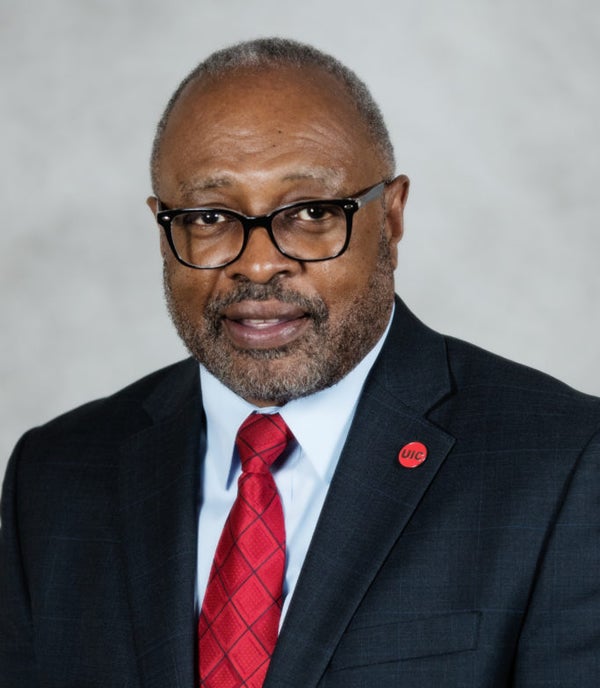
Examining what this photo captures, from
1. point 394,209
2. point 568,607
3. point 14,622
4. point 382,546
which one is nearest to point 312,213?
point 394,209

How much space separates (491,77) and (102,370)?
56.7 inches

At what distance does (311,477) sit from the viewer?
3.12m

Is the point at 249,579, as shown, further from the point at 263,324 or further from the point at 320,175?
the point at 320,175

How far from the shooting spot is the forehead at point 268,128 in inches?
119

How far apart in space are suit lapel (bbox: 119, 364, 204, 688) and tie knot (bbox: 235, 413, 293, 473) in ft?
0.50

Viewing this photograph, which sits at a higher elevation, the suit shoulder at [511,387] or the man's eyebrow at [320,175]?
the man's eyebrow at [320,175]

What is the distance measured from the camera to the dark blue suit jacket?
2.88m

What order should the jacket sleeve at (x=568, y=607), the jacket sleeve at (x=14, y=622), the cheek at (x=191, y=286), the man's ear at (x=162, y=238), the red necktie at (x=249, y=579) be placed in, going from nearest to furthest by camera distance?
1. the jacket sleeve at (x=568, y=607)
2. the red necktie at (x=249, y=579)
3. the cheek at (x=191, y=286)
4. the man's ear at (x=162, y=238)
5. the jacket sleeve at (x=14, y=622)

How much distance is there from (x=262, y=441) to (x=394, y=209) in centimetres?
57

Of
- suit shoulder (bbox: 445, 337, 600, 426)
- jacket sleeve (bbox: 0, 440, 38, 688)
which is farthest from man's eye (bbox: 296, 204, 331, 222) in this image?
jacket sleeve (bbox: 0, 440, 38, 688)

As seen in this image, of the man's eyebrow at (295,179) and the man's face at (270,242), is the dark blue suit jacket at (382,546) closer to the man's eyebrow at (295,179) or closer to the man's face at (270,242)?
the man's face at (270,242)

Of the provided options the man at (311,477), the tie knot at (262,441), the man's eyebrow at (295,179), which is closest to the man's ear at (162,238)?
the man at (311,477)

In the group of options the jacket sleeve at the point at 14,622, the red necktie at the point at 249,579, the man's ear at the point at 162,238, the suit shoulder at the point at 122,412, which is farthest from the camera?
the suit shoulder at the point at 122,412

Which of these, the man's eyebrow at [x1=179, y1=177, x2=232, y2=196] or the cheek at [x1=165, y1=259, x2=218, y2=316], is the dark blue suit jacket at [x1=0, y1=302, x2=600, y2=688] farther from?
the man's eyebrow at [x1=179, y1=177, x2=232, y2=196]
